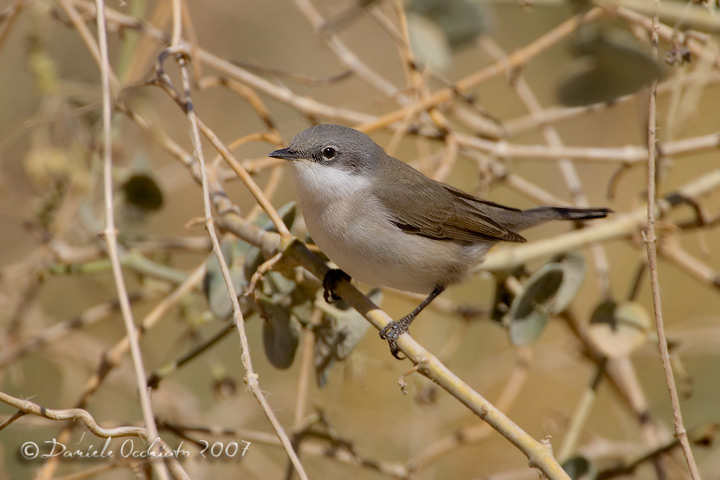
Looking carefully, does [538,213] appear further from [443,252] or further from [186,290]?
[186,290]

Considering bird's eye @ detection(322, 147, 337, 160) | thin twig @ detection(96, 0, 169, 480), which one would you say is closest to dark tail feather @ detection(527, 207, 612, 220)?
bird's eye @ detection(322, 147, 337, 160)

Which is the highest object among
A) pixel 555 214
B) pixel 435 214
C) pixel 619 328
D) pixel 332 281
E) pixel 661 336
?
pixel 555 214

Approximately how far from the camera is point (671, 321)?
5082 mm

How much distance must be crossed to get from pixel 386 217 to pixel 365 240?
0.78ft

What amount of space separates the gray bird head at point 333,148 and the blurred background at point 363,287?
111 millimetres

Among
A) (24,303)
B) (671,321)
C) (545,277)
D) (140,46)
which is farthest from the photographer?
(671,321)

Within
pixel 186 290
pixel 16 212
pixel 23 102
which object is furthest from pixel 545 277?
pixel 23 102

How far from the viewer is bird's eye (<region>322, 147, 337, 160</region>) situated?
2891mm

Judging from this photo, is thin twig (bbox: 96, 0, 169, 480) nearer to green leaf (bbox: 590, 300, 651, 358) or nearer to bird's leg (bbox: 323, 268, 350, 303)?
bird's leg (bbox: 323, 268, 350, 303)

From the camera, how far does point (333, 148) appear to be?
9.53ft

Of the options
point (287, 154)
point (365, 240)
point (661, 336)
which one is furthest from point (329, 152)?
point (661, 336)

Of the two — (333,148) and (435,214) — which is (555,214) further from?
(333,148)

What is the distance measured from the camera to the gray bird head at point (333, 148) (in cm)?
282

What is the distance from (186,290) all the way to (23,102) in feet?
8.62
